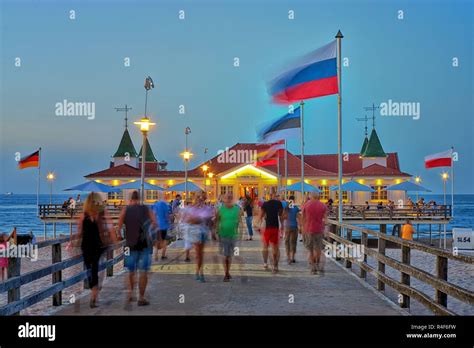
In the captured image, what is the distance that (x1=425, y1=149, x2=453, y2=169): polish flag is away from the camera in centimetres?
3704

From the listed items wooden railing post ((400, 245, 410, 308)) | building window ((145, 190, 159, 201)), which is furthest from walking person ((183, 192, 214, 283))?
building window ((145, 190, 159, 201))

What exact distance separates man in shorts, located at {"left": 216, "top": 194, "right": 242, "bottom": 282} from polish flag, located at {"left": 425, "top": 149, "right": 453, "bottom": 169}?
2693 cm

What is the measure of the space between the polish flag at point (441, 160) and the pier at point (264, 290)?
24.1 m

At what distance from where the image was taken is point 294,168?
6156cm

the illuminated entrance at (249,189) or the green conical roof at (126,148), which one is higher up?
the green conical roof at (126,148)

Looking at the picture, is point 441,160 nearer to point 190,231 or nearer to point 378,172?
point 378,172

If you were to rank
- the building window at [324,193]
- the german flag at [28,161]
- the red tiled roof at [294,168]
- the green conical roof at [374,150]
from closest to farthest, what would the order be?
the german flag at [28,161] < the building window at [324,193] < the red tiled roof at [294,168] < the green conical roof at [374,150]

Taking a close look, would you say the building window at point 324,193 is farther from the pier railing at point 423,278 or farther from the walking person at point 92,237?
the walking person at point 92,237

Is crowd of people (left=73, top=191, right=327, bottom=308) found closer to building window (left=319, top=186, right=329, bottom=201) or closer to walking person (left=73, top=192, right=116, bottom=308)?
walking person (left=73, top=192, right=116, bottom=308)

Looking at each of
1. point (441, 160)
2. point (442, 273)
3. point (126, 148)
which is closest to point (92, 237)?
point (442, 273)

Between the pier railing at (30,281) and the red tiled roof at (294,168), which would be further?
the red tiled roof at (294,168)

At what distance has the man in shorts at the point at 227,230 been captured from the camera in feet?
42.7
